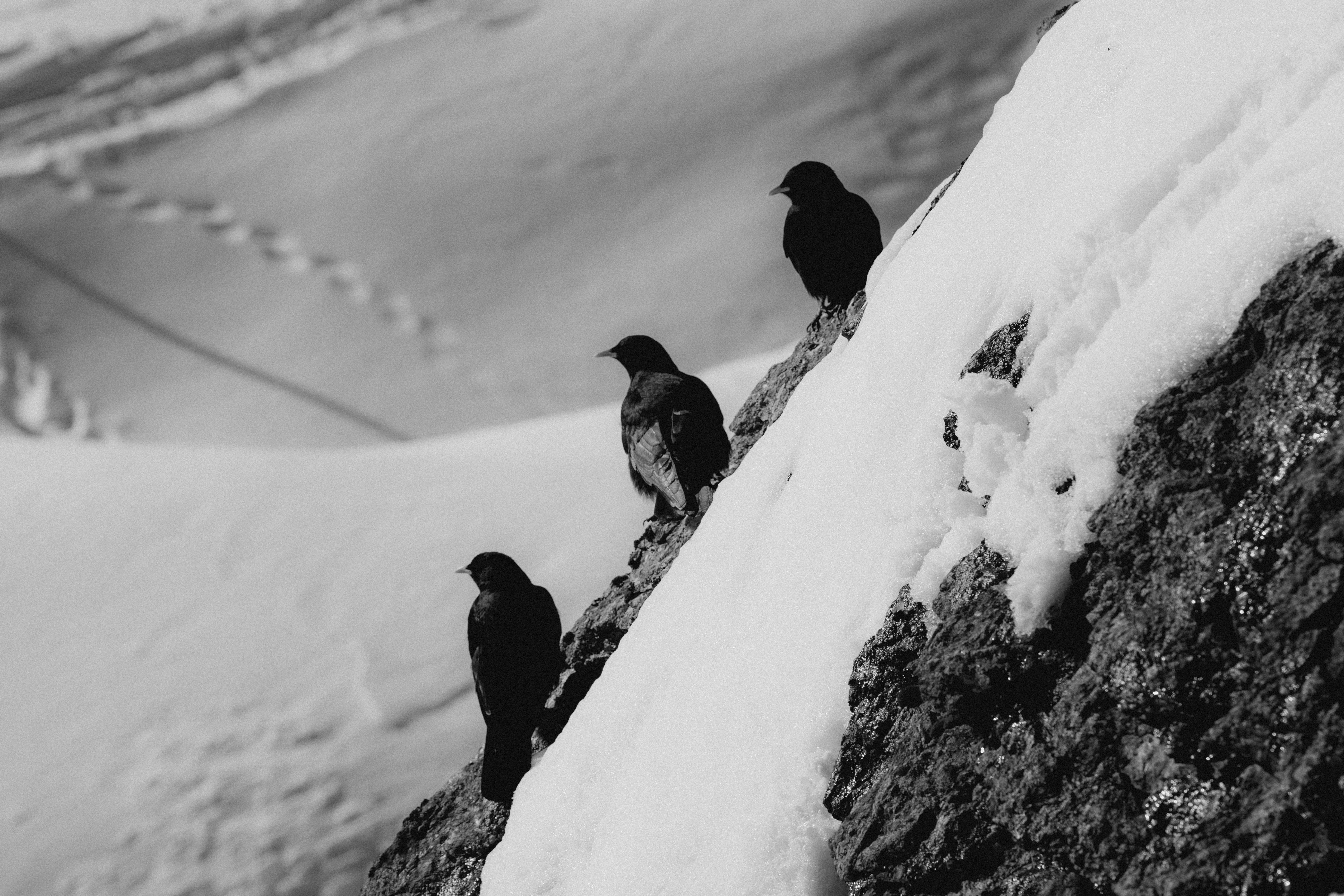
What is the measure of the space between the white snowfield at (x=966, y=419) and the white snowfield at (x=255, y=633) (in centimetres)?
516

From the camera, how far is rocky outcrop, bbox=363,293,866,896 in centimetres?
495

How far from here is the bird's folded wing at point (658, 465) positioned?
19.0ft

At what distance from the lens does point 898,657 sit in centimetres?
345

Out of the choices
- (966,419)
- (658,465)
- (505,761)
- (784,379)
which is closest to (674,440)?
(658,465)

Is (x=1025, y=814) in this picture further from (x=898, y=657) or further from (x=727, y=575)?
(x=727, y=575)

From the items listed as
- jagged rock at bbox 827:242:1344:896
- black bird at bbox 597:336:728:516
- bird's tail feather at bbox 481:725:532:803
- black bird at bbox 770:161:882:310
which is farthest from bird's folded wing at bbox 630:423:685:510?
jagged rock at bbox 827:242:1344:896

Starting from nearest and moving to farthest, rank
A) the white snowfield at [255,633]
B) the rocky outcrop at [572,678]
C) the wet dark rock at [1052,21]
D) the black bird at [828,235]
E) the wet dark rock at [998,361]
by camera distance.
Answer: the wet dark rock at [998,361] < the rocky outcrop at [572,678] < the wet dark rock at [1052,21] < the black bird at [828,235] < the white snowfield at [255,633]

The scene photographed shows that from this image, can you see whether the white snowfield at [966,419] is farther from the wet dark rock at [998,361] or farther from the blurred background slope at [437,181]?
the blurred background slope at [437,181]

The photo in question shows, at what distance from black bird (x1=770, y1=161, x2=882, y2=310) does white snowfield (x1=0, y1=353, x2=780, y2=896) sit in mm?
4752

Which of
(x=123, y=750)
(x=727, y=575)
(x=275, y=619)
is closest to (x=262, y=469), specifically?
(x=275, y=619)

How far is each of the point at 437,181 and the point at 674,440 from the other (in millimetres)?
19142

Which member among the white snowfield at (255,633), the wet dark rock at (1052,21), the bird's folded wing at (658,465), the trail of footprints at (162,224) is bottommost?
the bird's folded wing at (658,465)

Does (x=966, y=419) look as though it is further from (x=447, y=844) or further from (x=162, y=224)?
(x=162, y=224)

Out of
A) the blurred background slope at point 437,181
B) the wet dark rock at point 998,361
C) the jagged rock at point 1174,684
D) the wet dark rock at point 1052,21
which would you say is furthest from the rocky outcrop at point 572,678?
the blurred background slope at point 437,181
